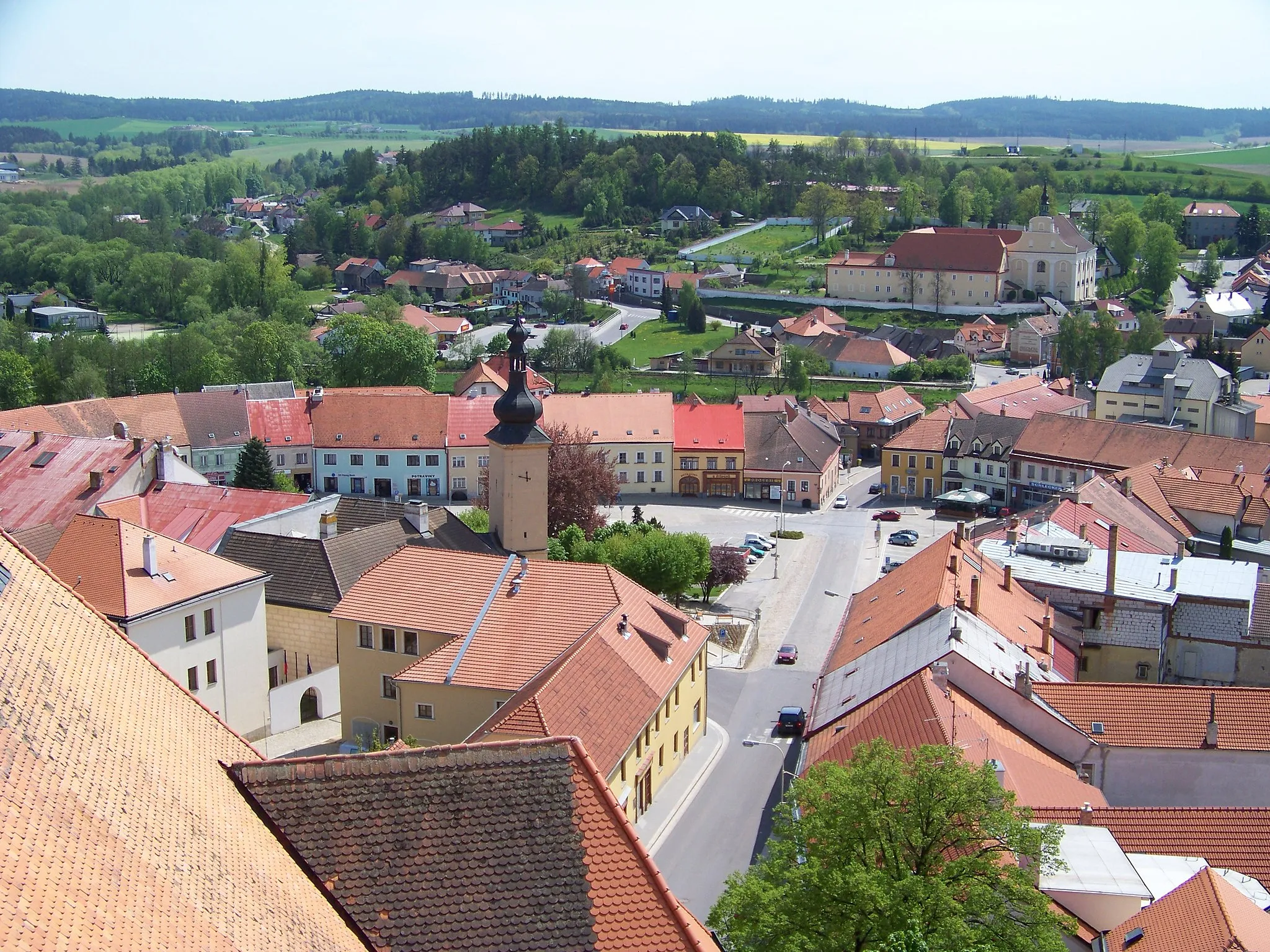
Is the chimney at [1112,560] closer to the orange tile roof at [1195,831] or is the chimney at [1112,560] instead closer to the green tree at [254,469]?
the orange tile roof at [1195,831]

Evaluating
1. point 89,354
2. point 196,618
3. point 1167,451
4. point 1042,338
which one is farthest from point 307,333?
point 196,618

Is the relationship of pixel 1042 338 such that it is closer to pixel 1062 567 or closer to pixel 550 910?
pixel 1062 567

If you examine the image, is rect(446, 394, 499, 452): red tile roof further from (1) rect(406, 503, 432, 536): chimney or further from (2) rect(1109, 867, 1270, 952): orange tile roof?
(2) rect(1109, 867, 1270, 952): orange tile roof

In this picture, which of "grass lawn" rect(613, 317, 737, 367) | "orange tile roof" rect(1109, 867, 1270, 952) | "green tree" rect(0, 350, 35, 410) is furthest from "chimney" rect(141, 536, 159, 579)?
"grass lawn" rect(613, 317, 737, 367)

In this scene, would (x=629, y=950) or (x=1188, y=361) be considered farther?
(x=1188, y=361)

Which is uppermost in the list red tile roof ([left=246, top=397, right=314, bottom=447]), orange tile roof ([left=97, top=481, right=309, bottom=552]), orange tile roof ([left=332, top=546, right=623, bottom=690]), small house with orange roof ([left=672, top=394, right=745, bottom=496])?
orange tile roof ([left=332, top=546, right=623, bottom=690])

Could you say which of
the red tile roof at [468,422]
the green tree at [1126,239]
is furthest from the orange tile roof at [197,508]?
the green tree at [1126,239]
